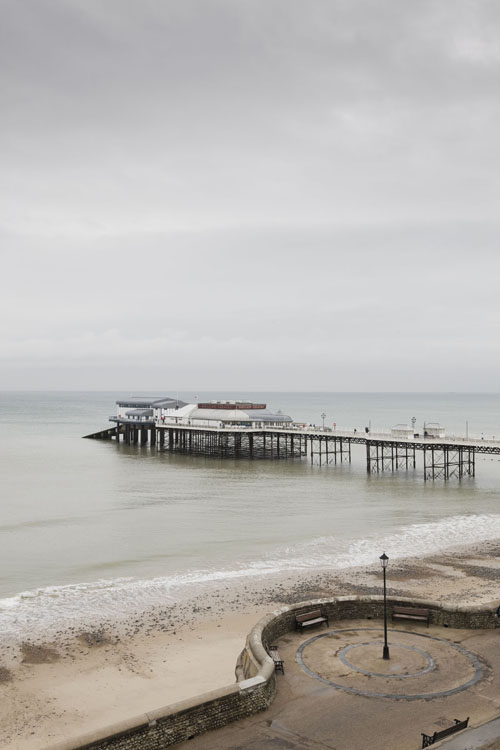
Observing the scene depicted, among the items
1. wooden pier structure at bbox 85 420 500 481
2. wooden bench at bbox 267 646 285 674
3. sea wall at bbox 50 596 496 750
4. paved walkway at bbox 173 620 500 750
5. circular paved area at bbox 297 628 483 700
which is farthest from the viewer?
wooden pier structure at bbox 85 420 500 481

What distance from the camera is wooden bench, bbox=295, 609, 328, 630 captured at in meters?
17.1

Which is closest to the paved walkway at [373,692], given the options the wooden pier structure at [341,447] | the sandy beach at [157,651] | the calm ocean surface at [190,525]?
the sandy beach at [157,651]

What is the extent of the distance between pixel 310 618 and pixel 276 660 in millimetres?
2736

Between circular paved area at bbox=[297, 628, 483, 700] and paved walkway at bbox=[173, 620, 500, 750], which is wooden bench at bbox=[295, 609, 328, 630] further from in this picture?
circular paved area at bbox=[297, 628, 483, 700]

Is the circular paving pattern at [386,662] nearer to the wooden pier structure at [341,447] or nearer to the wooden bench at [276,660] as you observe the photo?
the wooden bench at [276,660]

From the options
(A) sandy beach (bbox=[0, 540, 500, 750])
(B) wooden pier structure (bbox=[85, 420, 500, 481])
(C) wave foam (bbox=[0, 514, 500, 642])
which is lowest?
(C) wave foam (bbox=[0, 514, 500, 642])

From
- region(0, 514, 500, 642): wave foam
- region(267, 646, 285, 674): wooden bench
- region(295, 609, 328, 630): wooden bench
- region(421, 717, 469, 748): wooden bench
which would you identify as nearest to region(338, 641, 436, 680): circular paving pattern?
region(295, 609, 328, 630): wooden bench

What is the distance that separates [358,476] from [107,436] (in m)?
51.2

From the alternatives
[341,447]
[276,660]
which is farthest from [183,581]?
[341,447]

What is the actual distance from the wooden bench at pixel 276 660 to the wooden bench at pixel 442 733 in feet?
12.1

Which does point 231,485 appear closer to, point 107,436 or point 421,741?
point 421,741

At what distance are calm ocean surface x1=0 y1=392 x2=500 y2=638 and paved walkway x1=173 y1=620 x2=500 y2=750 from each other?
10605mm

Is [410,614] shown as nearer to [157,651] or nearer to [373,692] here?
[373,692]

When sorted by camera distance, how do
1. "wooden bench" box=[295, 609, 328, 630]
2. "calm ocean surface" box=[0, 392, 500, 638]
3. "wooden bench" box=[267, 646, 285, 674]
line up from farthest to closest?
"calm ocean surface" box=[0, 392, 500, 638]
"wooden bench" box=[295, 609, 328, 630]
"wooden bench" box=[267, 646, 285, 674]
